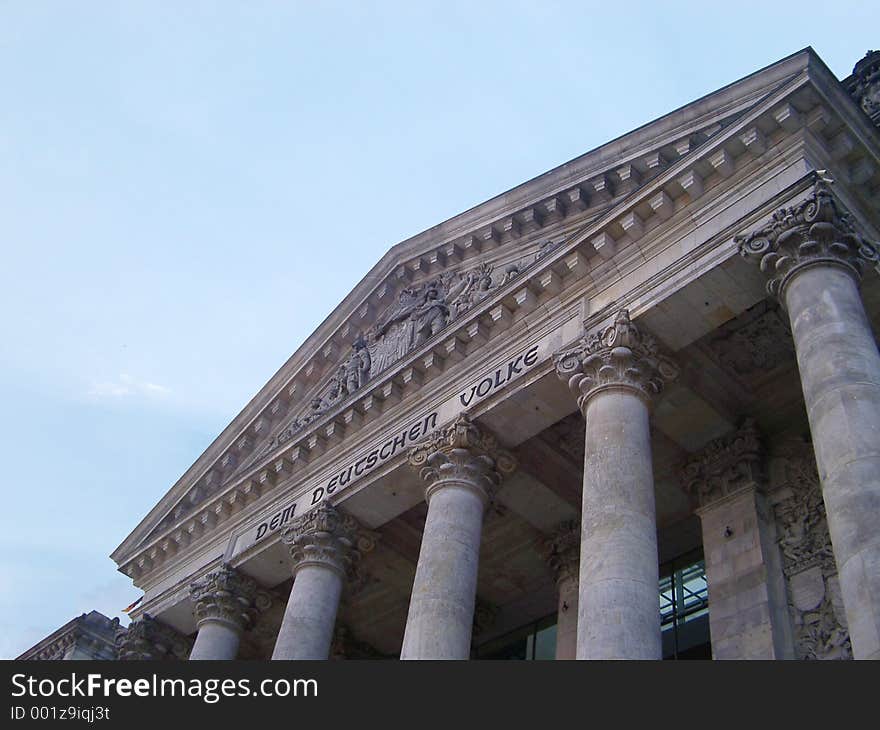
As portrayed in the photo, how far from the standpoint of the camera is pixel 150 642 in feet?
90.4

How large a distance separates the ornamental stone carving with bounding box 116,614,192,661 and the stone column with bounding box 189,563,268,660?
2.69m

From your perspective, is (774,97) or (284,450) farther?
(284,450)

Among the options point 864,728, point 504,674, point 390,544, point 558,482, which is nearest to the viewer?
point 864,728

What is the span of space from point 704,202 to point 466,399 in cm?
617

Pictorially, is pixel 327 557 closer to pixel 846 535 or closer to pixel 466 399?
pixel 466 399

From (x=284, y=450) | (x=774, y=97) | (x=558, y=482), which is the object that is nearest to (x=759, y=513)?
(x=558, y=482)

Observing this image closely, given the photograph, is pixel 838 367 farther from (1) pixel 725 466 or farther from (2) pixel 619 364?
(1) pixel 725 466

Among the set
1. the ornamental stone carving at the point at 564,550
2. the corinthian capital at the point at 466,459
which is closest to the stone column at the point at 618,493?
the corinthian capital at the point at 466,459

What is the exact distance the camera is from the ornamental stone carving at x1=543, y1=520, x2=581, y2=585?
22141 mm

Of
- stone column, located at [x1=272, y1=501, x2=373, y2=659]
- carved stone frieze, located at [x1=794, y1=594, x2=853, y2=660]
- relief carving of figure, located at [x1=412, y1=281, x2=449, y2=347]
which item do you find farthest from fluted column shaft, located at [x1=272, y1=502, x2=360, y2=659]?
carved stone frieze, located at [x1=794, y1=594, x2=853, y2=660]

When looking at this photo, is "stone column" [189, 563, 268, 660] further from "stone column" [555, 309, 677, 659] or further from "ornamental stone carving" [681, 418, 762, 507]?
"ornamental stone carving" [681, 418, 762, 507]

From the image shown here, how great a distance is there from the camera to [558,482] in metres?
22.1

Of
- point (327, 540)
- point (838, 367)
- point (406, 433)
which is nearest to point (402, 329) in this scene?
point (406, 433)

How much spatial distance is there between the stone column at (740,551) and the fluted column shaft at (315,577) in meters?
7.67
